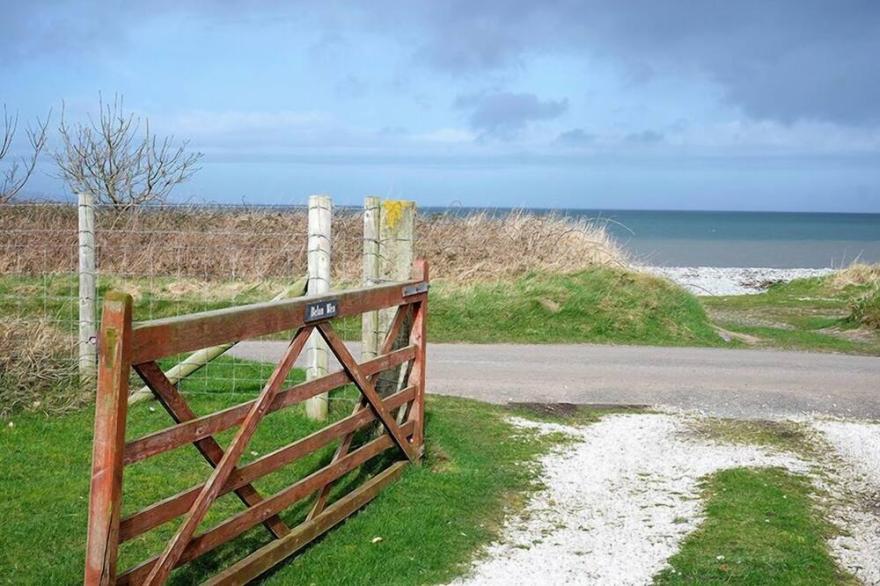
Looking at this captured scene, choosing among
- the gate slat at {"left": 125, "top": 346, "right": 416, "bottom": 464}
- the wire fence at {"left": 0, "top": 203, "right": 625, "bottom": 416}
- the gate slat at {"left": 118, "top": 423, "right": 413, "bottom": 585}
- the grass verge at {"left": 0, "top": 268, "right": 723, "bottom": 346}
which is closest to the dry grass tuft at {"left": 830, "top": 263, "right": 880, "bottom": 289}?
the wire fence at {"left": 0, "top": 203, "right": 625, "bottom": 416}

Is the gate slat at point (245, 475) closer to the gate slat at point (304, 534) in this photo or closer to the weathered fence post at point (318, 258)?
the gate slat at point (304, 534)

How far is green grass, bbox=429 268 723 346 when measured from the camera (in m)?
16.0

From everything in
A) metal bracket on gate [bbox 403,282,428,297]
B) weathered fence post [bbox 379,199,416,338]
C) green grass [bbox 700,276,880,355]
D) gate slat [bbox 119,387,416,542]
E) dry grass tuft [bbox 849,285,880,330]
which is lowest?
green grass [bbox 700,276,880,355]

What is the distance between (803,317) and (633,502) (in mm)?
16094

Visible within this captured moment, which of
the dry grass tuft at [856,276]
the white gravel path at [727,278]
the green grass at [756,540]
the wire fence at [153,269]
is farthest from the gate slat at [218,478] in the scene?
the white gravel path at [727,278]

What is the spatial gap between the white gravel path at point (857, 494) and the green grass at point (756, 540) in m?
0.15

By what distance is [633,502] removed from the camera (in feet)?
24.1

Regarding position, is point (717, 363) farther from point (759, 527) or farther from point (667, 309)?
point (759, 527)

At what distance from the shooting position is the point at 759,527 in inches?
262

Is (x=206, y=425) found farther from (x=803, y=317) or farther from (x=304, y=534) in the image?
(x=803, y=317)

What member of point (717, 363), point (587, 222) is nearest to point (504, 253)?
point (587, 222)

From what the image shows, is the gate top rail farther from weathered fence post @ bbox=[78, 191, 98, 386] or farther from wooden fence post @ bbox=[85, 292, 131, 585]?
weathered fence post @ bbox=[78, 191, 98, 386]

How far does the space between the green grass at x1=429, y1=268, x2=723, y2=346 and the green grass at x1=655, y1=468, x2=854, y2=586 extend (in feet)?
26.1

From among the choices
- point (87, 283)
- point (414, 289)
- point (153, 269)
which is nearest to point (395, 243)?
point (414, 289)
